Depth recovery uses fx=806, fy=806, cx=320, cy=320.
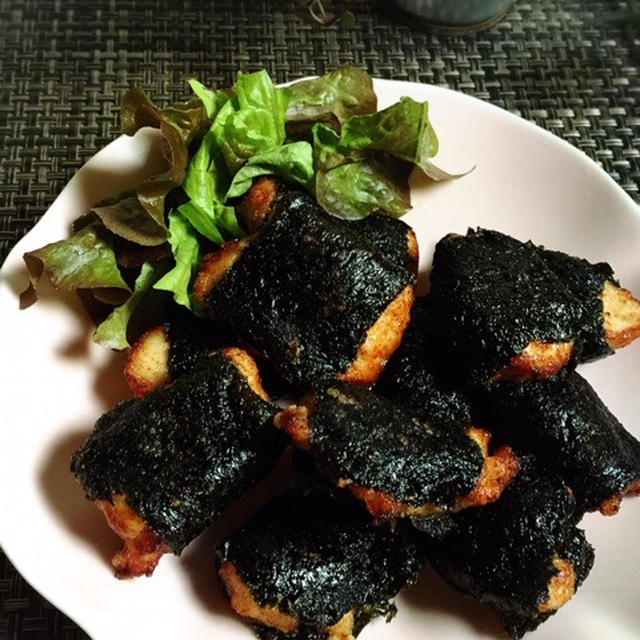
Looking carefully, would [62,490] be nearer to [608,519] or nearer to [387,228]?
[387,228]

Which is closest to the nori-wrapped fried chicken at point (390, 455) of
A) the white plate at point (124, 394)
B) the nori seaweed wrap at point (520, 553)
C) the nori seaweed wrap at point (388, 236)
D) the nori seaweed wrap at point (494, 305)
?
the nori seaweed wrap at point (520, 553)

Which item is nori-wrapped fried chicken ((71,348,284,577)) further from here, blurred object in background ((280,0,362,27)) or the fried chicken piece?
blurred object in background ((280,0,362,27))

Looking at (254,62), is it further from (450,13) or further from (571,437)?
(571,437)

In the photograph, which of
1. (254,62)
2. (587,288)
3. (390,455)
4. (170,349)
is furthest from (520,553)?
(254,62)

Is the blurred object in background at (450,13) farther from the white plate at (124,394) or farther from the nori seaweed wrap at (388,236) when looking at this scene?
the nori seaweed wrap at (388,236)

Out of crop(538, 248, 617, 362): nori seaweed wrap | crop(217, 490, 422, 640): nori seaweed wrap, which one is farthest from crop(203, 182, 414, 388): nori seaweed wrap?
crop(538, 248, 617, 362): nori seaweed wrap

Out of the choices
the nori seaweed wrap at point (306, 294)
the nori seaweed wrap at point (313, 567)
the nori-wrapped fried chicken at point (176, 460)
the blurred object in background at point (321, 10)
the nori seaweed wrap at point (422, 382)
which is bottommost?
the nori seaweed wrap at point (313, 567)
